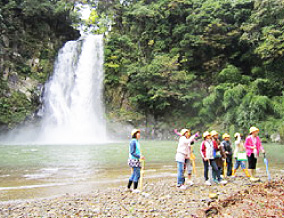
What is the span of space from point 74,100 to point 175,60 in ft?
33.4

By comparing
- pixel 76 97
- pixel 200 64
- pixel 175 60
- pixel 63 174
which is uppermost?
pixel 200 64

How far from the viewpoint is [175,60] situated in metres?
22.2

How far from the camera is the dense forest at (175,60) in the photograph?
19578 mm

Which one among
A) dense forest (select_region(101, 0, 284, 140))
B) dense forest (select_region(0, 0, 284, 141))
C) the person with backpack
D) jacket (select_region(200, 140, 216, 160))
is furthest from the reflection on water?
dense forest (select_region(0, 0, 284, 141))

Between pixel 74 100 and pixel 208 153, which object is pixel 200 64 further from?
pixel 208 153

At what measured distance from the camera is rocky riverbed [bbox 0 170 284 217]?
3.43 metres

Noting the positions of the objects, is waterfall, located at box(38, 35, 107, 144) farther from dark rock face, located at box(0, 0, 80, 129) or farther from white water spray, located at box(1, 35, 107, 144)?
dark rock face, located at box(0, 0, 80, 129)

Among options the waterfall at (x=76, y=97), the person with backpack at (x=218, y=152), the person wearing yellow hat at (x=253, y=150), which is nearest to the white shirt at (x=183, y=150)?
the person with backpack at (x=218, y=152)

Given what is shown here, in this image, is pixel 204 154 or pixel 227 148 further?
pixel 227 148

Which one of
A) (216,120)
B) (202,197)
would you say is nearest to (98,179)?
(202,197)

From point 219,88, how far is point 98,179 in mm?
15908

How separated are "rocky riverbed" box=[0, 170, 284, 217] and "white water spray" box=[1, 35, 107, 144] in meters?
16.9

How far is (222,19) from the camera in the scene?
23.3 m

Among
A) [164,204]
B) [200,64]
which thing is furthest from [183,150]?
[200,64]
